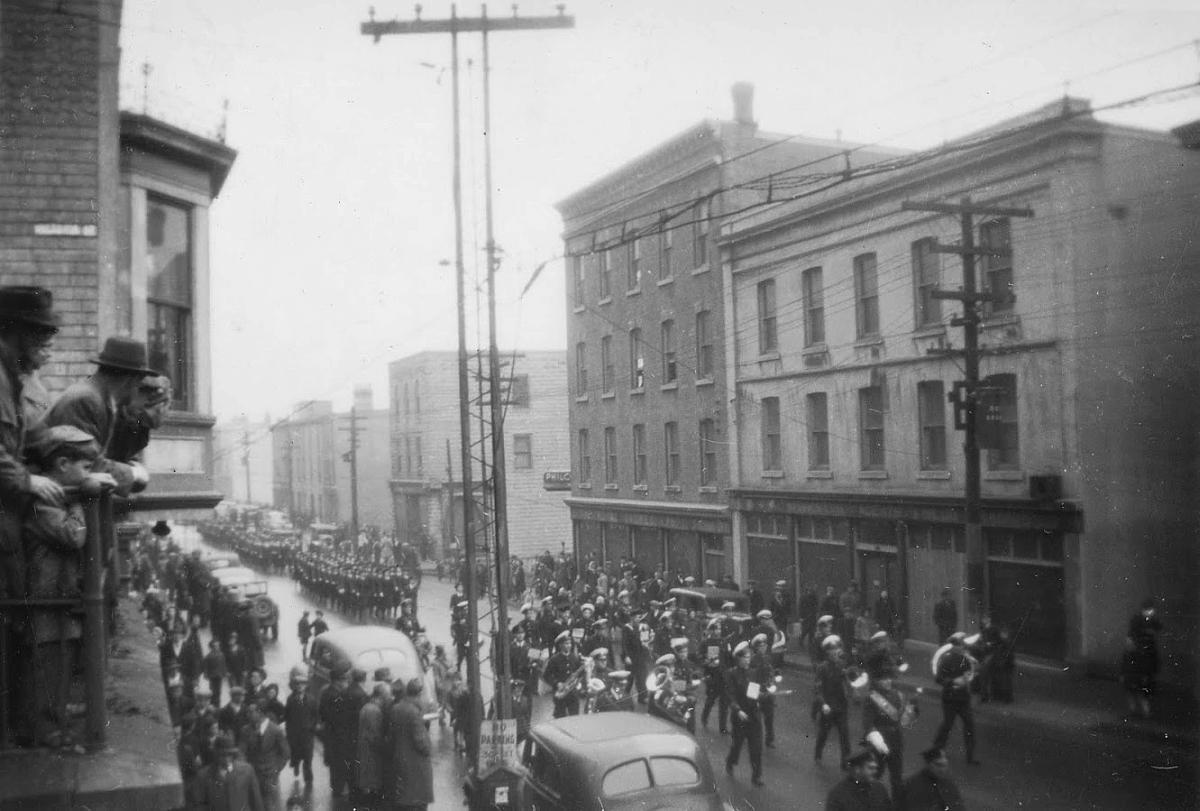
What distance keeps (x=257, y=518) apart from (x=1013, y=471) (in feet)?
179

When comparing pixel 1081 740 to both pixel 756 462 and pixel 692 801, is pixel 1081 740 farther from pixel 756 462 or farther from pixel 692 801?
pixel 756 462

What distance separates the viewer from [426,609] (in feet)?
120

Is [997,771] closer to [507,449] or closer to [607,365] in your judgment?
[607,365]

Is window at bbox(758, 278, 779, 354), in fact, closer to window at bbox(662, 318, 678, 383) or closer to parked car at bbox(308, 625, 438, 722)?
window at bbox(662, 318, 678, 383)

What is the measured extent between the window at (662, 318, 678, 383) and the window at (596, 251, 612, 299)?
3.98 m

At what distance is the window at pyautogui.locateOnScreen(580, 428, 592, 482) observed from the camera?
1631 inches

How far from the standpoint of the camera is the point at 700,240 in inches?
1340

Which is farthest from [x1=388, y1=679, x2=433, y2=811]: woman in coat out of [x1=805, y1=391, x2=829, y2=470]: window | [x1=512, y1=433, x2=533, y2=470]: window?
[x1=512, y1=433, x2=533, y2=470]: window

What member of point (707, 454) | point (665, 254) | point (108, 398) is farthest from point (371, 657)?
point (665, 254)

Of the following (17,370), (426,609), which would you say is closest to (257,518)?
(426,609)

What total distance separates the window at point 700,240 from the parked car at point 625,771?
25.1 metres

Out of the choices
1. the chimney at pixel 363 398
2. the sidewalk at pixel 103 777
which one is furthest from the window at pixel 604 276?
the chimney at pixel 363 398

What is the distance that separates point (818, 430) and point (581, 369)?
15510mm

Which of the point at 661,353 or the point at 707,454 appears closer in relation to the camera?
the point at 707,454
